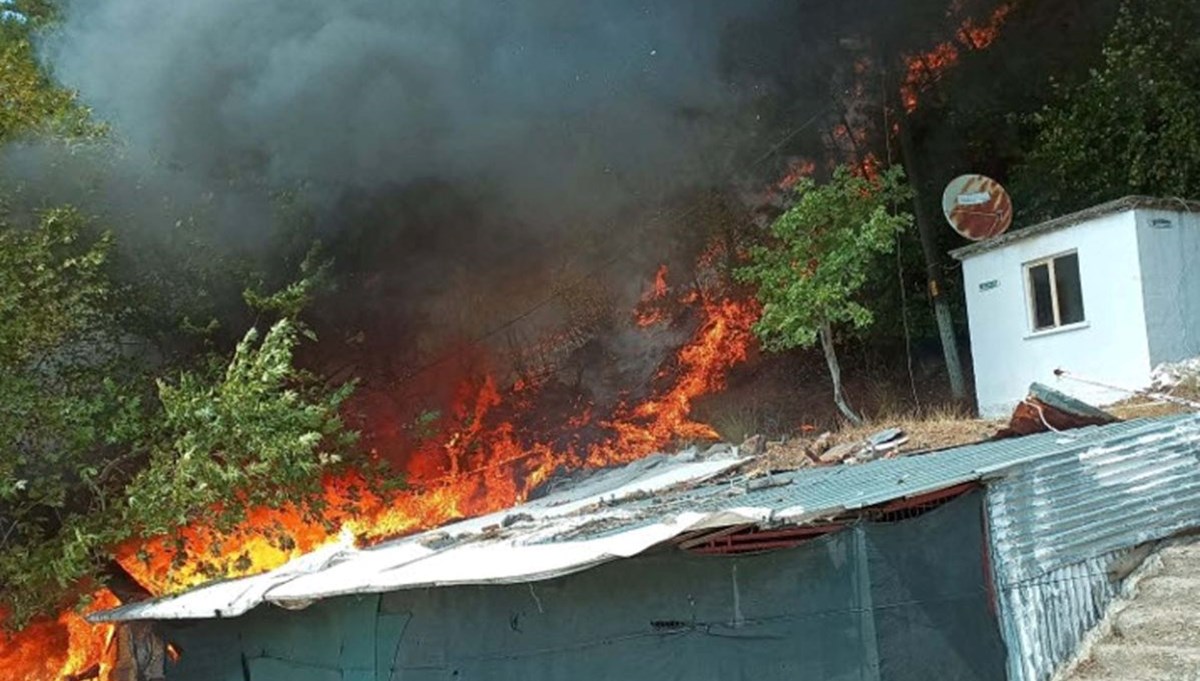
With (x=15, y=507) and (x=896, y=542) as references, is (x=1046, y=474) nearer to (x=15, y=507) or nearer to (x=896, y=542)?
(x=896, y=542)

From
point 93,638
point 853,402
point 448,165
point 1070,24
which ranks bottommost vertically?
point 93,638

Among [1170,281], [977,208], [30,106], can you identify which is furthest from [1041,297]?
[30,106]

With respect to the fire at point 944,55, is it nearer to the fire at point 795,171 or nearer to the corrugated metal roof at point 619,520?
the fire at point 795,171

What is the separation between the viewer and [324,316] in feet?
55.0

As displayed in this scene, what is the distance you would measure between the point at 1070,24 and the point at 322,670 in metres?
18.5

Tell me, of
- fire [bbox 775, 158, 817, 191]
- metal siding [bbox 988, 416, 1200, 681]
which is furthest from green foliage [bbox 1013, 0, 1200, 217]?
metal siding [bbox 988, 416, 1200, 681]

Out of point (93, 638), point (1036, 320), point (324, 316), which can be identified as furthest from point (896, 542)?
point (324, 316)

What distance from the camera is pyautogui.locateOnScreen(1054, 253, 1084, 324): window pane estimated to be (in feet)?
45.1

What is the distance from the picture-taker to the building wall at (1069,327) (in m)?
12.9

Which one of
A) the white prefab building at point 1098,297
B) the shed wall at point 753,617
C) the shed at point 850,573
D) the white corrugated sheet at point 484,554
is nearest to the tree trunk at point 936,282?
the white prefab building at point 1098,297

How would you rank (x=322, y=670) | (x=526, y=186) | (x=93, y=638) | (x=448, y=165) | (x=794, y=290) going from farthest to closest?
(x=526, y=186) → (x=448, y=165) → (x=794, y=290) → (x=93, y=638) → (x=322, y=670)

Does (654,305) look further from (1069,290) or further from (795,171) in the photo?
(1069,290)

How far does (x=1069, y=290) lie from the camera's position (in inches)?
547

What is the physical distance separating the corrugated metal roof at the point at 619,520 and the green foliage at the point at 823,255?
5289 mm
